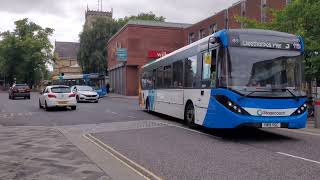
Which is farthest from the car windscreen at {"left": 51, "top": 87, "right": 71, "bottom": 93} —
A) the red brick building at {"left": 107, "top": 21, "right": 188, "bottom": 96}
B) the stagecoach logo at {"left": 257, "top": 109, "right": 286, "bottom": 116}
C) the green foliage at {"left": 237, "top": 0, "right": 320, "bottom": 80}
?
the red brick building at {"left": 107, "top": 21, "right": 188, "bottom": 96}

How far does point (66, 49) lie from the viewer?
157125 millimetres

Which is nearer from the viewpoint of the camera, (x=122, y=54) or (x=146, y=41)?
(x=122, y=54)

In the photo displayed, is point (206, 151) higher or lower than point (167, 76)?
lower

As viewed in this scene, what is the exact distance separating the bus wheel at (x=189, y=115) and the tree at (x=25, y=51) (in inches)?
3242

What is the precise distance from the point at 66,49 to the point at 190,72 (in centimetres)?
14617

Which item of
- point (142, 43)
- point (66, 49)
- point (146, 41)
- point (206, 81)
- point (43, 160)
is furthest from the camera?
point (66, 49)

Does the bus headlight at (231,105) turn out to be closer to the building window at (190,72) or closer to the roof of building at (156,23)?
the building window at (190,72)

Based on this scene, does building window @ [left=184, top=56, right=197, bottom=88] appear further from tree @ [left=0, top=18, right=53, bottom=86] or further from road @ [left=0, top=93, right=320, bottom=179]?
tree @ [left=0, top=18, right=53, bottom=86]

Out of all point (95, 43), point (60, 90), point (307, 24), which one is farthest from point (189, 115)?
point (95, 43)

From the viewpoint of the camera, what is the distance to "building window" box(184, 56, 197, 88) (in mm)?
14789

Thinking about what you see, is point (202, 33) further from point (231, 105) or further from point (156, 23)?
point (231, 105)

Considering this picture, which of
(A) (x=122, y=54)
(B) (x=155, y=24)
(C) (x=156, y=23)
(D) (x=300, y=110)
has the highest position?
(C) (x=156, y=23)

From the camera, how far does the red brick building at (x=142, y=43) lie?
59.4 metres

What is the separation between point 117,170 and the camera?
8.27 metres
